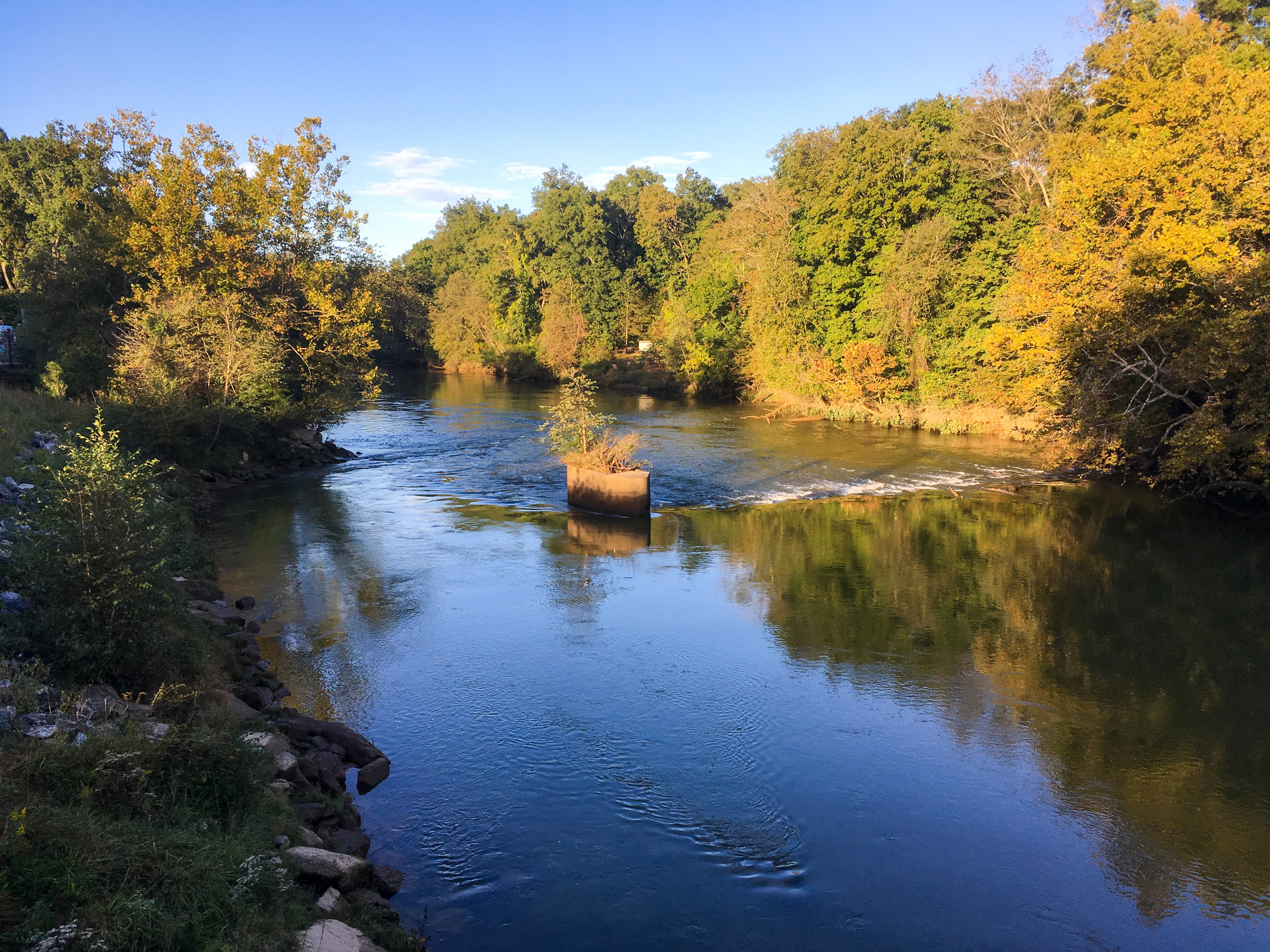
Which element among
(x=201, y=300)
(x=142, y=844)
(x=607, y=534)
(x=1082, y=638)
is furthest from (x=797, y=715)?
(x=201, y=300)

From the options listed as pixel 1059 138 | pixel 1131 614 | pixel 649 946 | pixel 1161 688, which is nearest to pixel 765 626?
pixel 1161 688

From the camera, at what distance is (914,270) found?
110 ft

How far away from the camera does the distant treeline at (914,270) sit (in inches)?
755

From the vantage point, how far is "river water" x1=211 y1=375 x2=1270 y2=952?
647 cm

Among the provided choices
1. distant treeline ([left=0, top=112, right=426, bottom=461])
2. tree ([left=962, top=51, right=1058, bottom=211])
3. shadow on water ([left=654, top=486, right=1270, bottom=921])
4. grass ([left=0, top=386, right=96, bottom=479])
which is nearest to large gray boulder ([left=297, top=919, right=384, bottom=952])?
shadow on water ([left=654, top=486, right=1270, bottom=921])

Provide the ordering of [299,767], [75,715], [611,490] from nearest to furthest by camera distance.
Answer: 1. [75,715]
2. [299,767]
3. [611,490]

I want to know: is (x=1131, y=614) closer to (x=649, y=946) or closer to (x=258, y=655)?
(x=649, y=946)

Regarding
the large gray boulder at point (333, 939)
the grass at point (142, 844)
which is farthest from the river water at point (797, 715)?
the grass at point (142, 844)

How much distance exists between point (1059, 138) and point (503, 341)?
157 ft

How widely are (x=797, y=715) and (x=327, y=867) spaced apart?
5916 mm

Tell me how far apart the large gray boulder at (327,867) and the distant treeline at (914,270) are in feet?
62.2

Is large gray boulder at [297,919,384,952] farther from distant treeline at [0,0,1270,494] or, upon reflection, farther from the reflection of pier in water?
distant treeline at [0,0,1270,494]

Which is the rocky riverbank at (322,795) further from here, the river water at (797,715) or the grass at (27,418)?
the grass at (27,418)

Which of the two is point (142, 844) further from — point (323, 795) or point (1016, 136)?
point (1016, 136)
